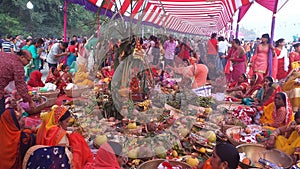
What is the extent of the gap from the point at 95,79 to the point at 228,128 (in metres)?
3.15

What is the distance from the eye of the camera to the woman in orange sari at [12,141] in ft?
7.38

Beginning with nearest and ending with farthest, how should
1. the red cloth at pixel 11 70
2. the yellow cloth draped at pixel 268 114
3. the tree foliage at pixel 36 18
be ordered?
the red cloth at pixel 11 70
the yellow cloth draped at pixel 268 114
the tree foliage at pixel 36 18

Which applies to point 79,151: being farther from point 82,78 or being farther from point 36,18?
point 36,18

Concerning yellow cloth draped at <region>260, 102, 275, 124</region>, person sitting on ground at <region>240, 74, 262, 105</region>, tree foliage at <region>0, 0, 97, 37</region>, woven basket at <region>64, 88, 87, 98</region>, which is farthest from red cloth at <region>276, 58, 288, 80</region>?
tree foliage at <region>0, 0, 97, 37</region>

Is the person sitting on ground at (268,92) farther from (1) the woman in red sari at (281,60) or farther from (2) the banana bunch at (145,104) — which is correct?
(1) the woman in red sari at (281,60)

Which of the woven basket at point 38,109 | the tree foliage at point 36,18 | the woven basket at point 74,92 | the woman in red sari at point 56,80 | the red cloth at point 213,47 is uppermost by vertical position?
the tree foliage at point 36,18

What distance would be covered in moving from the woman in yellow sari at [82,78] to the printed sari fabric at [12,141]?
2.89m

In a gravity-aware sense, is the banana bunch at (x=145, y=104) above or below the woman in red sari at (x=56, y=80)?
below

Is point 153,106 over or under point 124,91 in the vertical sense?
under

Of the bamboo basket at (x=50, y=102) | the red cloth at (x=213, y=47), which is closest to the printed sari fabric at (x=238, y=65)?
the red cloth at (x=213, y=47)

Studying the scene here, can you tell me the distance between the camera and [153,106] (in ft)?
12.2

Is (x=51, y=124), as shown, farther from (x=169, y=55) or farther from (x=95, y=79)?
(x=169, y=55)

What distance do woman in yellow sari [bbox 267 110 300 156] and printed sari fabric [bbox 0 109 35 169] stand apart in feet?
7.48

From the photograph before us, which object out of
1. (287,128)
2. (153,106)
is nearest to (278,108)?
(287,128)
